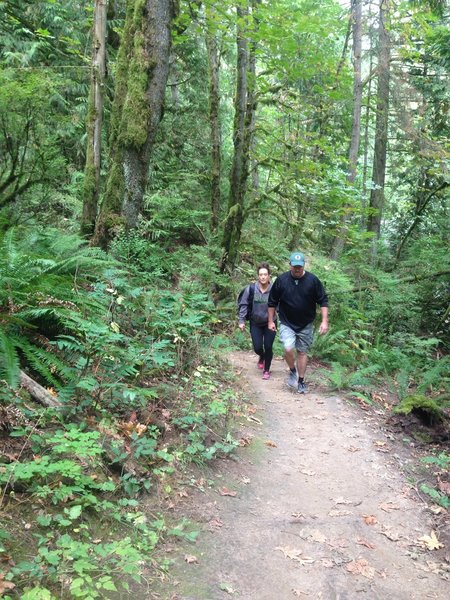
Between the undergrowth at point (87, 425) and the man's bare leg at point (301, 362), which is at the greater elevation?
the undergrowth at point (87, 425)

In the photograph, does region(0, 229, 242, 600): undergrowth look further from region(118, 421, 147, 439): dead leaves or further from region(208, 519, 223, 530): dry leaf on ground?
region(208, 519, 223, 530): dry leaf on ground

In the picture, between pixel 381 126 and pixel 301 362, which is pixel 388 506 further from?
pixel 381 126

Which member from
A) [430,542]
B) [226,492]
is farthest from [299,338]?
[430,542]

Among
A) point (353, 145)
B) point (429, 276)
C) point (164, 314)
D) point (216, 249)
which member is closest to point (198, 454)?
point (164, 314)

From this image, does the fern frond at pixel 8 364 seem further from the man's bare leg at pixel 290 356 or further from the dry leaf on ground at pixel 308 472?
the man's bare leg at pixel 290 356

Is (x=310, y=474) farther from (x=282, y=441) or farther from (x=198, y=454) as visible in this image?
(x=198, y=454)

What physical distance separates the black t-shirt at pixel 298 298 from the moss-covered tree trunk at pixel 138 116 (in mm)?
2622

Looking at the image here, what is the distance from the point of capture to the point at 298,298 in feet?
23.9

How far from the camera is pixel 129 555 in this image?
2666mm

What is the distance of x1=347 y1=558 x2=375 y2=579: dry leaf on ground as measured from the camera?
356cm

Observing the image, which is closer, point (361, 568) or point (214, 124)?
point (361, 568)

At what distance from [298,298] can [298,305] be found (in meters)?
0.11

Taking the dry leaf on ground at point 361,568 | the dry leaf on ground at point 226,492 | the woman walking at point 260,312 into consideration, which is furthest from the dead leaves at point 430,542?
the woman walking at point 260,312

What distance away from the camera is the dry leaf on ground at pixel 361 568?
11.7 ft
